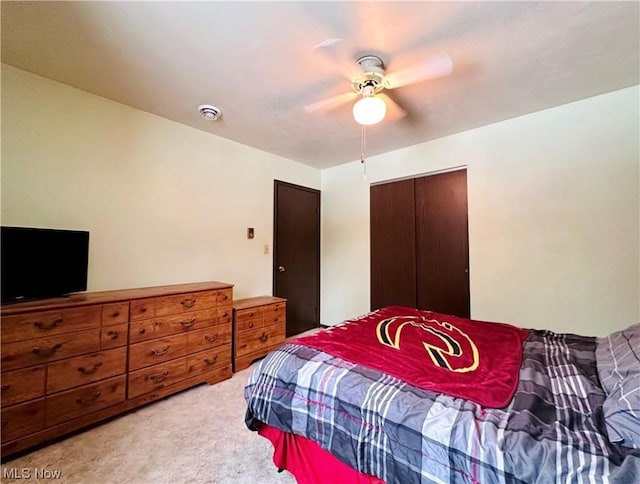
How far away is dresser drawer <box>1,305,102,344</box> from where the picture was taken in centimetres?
157

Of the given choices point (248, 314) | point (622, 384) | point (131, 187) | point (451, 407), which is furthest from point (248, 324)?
point (622, 384)

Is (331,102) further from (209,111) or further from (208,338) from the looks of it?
(208,338)

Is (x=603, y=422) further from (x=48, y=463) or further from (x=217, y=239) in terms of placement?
(x=217, y=239)

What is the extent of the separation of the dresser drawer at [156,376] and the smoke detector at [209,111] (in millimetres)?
2216

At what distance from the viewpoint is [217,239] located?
3.11 meters

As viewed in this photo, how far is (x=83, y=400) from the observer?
1.81m

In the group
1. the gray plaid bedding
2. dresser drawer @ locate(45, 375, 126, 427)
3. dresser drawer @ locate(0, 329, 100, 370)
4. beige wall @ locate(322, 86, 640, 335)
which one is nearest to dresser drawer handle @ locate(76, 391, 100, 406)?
dresser drawer @ locate(45, 375, 126, 427)

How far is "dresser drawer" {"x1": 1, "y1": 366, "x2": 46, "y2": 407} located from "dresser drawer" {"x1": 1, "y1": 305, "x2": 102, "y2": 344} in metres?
0.20

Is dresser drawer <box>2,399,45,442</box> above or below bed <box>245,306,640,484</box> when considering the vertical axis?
below

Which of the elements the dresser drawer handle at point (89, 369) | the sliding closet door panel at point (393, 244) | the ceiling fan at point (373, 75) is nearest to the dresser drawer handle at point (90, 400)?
the dresser drawer handle at point (89, 369)

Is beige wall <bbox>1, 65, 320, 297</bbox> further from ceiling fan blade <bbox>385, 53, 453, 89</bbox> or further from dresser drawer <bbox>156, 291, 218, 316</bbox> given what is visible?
ceiling fan blade <bbox>385, 53, 453, 89</bbox>

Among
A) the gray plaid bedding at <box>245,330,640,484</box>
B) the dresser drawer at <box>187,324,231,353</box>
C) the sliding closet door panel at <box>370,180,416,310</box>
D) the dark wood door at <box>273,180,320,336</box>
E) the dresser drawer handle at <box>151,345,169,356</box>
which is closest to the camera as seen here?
the gray plaid bedding at <box>245,330,640,484</box>

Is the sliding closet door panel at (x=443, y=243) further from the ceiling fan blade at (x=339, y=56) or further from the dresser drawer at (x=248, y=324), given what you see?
the dresser drawer at (x=248, y=324)

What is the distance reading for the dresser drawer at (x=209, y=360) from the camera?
2377 millimetres
